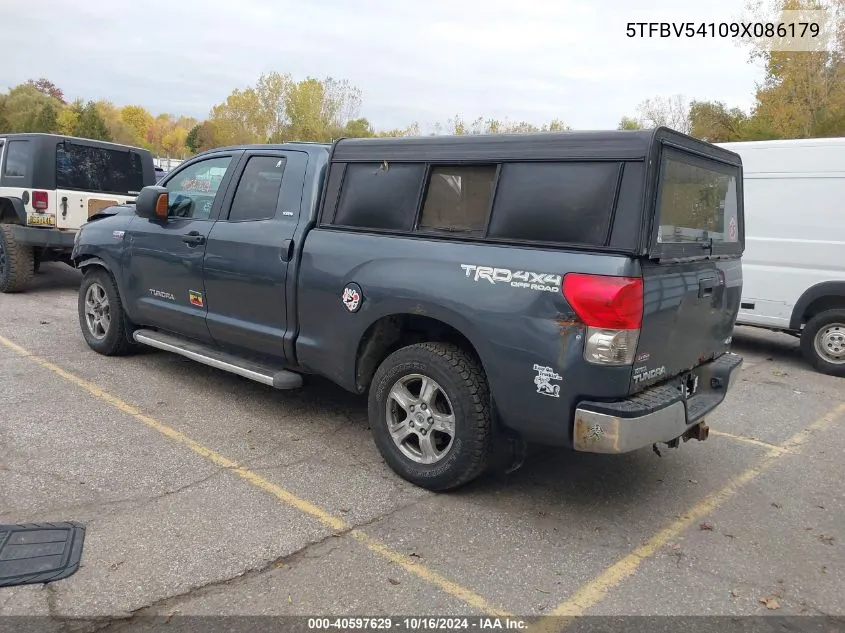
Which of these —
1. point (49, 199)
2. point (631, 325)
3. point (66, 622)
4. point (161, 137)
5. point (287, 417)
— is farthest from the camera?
point (161, 137)

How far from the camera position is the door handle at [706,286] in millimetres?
3668

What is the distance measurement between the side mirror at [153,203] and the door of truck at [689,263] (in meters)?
3.85

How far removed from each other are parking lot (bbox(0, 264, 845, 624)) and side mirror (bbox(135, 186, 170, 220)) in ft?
4.62

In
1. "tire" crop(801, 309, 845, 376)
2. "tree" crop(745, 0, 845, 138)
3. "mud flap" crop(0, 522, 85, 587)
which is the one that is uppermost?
"tree" crop(745, 0, 845, 138)

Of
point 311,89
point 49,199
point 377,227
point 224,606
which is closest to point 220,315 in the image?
point 377,227

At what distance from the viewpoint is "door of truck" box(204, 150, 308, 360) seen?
4.55 meters

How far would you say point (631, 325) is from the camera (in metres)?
3.11

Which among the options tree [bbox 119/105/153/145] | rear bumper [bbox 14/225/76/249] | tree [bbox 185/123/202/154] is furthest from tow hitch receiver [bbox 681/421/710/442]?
tree [bbox 119/105/153/145]

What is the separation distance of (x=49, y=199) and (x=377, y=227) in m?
6.84

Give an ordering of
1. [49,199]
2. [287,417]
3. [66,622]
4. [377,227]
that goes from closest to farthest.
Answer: [66,622] → [377,227] → [287,417] → [49,199]

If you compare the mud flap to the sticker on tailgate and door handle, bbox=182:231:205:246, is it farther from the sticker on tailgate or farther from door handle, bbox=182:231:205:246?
the sticker on tailgate

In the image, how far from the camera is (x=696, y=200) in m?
3.73

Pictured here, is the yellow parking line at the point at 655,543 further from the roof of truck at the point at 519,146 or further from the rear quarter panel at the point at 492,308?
the roof of truck at the point at 519,146

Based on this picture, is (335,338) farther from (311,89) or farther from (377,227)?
(311,89)
